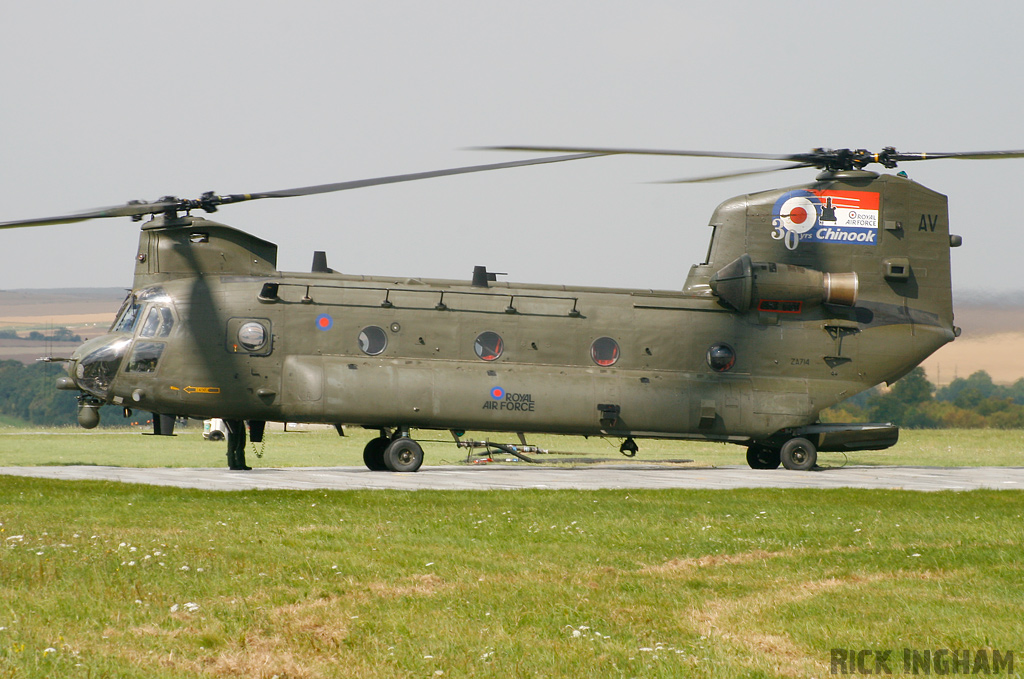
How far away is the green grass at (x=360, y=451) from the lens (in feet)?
96.6

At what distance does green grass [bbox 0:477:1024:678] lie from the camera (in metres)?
7.73

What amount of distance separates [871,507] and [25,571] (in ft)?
40.3

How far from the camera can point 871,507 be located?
16.5 meters

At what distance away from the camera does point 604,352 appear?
79.7 ft

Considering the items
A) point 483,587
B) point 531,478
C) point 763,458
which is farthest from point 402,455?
point 483,587

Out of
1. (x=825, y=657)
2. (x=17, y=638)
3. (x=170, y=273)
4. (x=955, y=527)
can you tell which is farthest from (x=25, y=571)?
(x=170, y=273)

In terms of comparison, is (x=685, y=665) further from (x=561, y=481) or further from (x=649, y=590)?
(x=561, y=481)

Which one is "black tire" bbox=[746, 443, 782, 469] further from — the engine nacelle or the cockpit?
the cockpit

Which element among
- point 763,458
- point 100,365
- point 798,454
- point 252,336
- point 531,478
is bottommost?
point 531,478

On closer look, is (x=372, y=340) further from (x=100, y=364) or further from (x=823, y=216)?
(x=823, y=216)

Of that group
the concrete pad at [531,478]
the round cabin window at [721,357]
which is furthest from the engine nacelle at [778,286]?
the concrete pad at [531,478]

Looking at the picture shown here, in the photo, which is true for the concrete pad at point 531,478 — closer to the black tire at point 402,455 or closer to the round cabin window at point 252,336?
the black tire at point 402,455

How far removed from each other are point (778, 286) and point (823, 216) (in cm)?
221

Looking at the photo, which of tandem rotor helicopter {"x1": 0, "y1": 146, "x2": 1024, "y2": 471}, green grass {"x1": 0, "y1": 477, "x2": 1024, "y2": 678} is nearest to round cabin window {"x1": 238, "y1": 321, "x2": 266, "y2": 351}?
tandem rotor helicopter {"x1": 0, "y1": 146, "x2": 1024, "y2": 471}
